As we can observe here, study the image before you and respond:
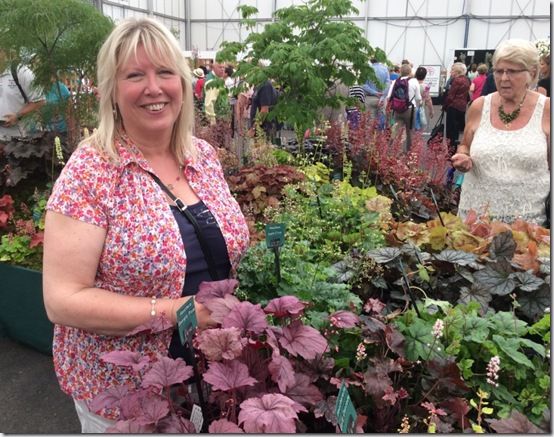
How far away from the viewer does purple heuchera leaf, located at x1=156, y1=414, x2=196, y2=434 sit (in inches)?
37.6

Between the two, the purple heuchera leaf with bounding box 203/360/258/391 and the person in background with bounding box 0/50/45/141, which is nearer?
the purple heuchera leaf with bounding box 203/360/258/391

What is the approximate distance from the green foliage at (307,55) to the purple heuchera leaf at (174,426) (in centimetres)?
344

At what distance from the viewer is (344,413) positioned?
0.91m

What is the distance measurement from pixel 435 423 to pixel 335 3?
157 inches

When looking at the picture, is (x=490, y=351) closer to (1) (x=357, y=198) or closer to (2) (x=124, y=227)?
(2) (x=124, y=227)

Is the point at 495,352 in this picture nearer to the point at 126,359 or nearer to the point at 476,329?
the point at 476,329

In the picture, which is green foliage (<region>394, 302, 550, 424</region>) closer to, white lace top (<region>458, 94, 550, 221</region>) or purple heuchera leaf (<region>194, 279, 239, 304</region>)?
purple heuchera leaf (<region>194, 279, 239, 304</region>)

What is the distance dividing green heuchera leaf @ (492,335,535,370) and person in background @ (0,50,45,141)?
3686 mm

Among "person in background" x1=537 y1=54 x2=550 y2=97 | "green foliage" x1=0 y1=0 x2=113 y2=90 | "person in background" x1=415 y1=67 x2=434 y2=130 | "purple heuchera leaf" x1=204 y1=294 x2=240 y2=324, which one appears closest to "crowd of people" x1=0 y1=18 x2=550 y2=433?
"purple heuchera leaf" x1=204 y1=294 x2=240 y2=324

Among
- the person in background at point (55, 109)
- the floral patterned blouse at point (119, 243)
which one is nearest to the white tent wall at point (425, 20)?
the person in background at point (55, 109)

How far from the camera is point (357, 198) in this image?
2.78 m

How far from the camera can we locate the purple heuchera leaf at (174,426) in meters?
0.96

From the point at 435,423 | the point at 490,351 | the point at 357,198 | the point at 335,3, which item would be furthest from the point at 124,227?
the point at 335,3

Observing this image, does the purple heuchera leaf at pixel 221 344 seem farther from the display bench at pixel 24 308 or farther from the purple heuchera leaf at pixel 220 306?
the display bench at pixel 24 308
